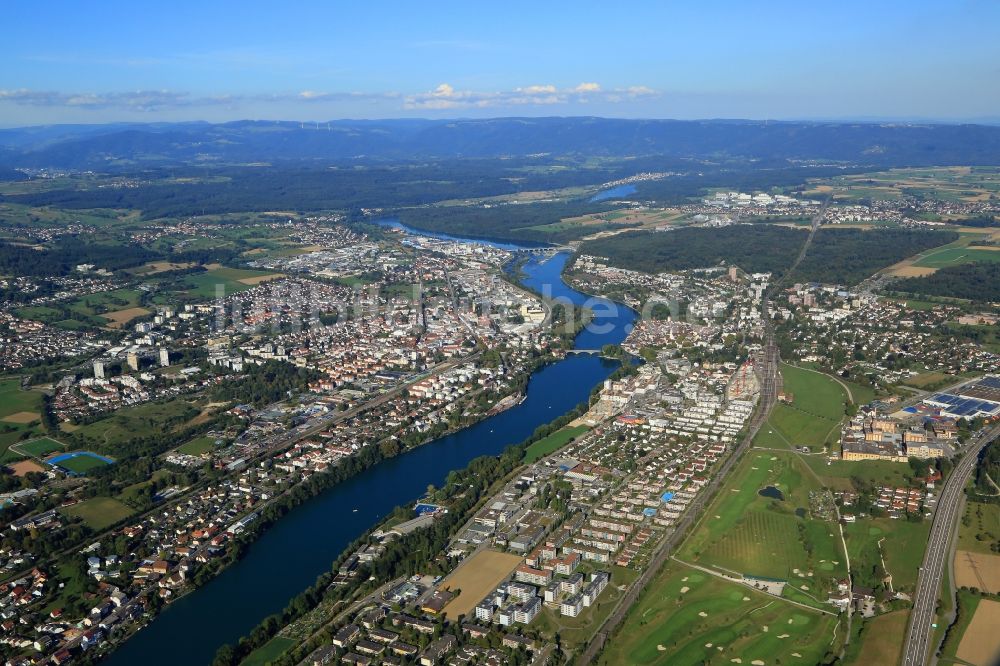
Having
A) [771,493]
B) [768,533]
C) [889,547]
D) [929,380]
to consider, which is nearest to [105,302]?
[771,493]

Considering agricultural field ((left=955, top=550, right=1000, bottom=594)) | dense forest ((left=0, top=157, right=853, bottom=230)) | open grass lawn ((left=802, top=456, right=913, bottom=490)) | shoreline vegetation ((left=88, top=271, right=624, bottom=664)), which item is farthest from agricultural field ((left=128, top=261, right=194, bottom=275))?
agricultural field ((left=955, top=550, right=1000, bottom=594))

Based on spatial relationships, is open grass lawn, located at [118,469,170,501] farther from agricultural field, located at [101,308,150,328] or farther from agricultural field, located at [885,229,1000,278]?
agricultural field, located at [885,229,1000,278]

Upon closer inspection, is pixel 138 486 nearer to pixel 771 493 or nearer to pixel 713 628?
pixel 713 628

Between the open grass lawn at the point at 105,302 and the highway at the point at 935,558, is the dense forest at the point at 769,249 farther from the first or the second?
the open grass lawn at the point at 105,302

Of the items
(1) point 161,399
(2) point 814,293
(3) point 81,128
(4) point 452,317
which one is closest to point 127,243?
(4) point 452,317

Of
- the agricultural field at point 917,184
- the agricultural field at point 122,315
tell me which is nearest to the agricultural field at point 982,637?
the agricultural field at point 122,315

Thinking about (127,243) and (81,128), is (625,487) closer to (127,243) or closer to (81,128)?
(127,243)
